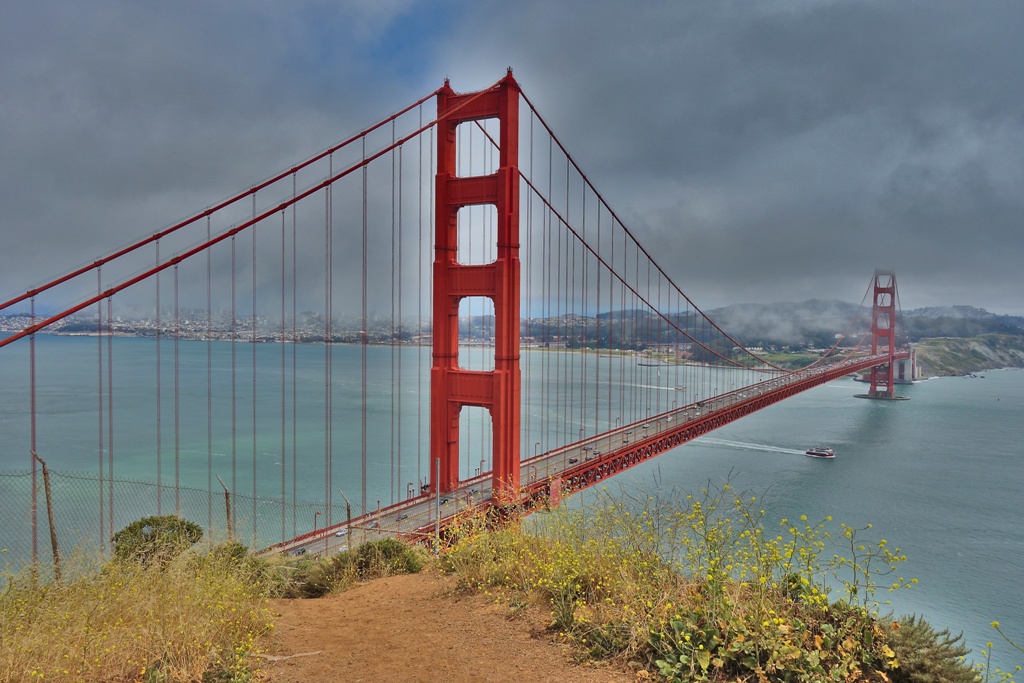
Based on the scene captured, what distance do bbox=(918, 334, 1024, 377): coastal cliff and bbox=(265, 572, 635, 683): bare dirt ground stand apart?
10092 centimetres

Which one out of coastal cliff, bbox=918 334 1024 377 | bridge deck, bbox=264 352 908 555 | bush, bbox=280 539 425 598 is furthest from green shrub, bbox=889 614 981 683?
coastal cliff, bbox=918 334 1024 377

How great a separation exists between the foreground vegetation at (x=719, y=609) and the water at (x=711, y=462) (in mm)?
1307

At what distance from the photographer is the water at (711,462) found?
1792cm

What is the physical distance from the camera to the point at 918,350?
9831cm

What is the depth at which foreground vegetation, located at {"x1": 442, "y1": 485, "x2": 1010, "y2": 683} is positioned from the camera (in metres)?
3.24

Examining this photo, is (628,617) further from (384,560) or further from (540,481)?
(540,481)

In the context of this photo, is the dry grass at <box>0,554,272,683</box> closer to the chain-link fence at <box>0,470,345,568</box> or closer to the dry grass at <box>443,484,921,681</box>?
the dry grass at <box>443,484,921,681</box>

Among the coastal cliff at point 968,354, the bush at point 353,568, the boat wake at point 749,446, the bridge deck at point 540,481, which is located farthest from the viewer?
the coastal cliff at point 968,354

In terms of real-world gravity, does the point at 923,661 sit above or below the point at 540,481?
above

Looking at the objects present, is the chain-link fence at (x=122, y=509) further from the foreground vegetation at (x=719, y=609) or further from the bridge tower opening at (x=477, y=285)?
the foreground vegetation at (x=719, y=609)

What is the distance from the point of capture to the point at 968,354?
104000 millimetres

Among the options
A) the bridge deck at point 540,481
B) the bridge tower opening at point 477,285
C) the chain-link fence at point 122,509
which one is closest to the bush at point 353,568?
the bridge deck at point 540,481

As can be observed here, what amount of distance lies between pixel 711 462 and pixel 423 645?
29920mm

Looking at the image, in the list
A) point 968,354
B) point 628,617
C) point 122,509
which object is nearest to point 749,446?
point 122,509
